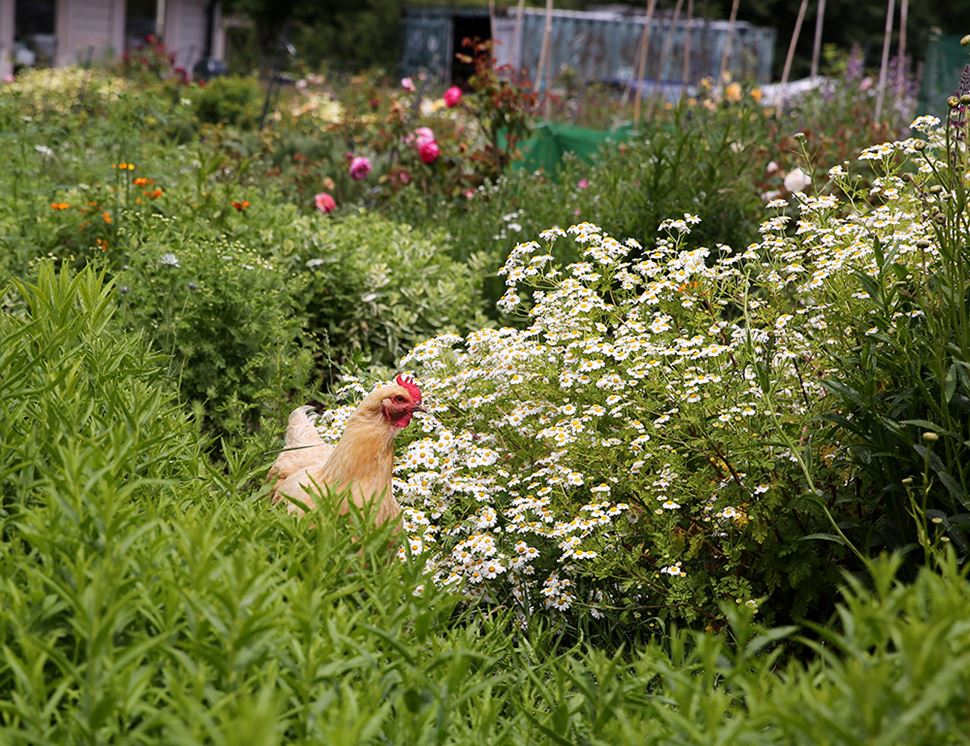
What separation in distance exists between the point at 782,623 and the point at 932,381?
2.91 feet

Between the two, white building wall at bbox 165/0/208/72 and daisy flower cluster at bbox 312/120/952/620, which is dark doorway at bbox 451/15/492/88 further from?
daisy flower cluster at bbox 312/120/952/620

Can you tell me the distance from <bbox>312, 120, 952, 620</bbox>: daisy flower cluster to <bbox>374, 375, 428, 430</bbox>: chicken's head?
260 millimetres

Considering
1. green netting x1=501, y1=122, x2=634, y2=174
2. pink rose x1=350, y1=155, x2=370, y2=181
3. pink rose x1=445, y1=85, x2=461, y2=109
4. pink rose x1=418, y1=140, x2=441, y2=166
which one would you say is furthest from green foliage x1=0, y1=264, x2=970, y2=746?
green netting x1=501, y1=122, x2=634, y2=174

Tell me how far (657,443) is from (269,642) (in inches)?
77.5

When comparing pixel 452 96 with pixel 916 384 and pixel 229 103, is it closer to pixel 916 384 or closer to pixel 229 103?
pixel 229 103

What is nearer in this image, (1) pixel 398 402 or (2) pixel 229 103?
(1) pixel 398 402

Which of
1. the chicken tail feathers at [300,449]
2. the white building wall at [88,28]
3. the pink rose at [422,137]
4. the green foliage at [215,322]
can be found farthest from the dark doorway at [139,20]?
the chicken tail feathers at [300,449]

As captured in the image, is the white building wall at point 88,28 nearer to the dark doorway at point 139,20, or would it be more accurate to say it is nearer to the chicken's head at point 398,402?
the dark doorway at point 139,20

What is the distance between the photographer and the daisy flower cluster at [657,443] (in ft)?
11.3

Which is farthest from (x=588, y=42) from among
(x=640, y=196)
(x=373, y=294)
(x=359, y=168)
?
(x=373, y=294)

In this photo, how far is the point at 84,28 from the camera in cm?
2297

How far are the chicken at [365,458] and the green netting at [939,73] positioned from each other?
11135 millimetres

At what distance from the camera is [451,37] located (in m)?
35.8

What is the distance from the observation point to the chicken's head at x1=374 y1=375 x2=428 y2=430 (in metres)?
3.57
